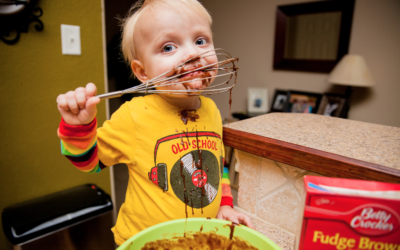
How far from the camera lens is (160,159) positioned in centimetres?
59

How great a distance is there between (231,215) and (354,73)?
185 cm

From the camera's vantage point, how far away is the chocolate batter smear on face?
63 centimetres

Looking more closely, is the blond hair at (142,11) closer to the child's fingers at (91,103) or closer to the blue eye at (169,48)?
the blue eye at (169,48)

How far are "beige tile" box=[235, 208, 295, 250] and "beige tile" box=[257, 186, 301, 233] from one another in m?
0.01

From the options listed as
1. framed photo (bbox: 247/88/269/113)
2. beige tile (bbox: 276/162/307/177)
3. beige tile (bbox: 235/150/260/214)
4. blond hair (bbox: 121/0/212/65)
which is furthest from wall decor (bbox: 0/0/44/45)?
framed photo (bbox: 247/88/269/113)

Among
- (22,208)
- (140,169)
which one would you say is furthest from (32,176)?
(140,169)

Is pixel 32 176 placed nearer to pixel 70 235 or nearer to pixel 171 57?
pixel 70 235

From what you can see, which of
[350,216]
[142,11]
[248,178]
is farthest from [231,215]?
[142,11]

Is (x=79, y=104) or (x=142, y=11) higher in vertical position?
(x=142, y=11)

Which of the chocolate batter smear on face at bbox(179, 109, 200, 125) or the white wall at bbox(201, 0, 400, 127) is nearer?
the chocolate batter smear on face at bbox(179, 109, 200, 125)

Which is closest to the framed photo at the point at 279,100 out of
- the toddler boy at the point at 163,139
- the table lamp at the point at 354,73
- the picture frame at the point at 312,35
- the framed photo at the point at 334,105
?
the picture frame at the point at 312,35

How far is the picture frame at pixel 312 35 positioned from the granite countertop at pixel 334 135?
1758mm

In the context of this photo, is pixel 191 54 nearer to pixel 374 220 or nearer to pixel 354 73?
pixel 374 220

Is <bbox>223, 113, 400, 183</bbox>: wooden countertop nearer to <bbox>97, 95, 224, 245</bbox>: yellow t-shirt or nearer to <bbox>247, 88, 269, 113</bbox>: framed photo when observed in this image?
<bbox>97, 95, 224, 245</bbox>: yellow t-shirt
